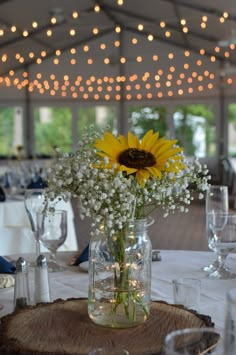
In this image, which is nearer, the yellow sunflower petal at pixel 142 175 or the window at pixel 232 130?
the yellow sunflower petal at pixel 142 175

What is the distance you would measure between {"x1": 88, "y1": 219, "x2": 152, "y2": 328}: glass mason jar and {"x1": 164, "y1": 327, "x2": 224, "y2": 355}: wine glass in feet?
0.76

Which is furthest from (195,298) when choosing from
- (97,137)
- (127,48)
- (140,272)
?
(127,48)

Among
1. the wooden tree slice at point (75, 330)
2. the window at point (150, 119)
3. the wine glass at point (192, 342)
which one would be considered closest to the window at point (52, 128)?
A: the window at point (150, 119)

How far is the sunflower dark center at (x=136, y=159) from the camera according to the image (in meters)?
1.29

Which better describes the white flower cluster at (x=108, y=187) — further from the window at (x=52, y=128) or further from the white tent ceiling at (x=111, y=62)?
the window at (x=52, y=128)

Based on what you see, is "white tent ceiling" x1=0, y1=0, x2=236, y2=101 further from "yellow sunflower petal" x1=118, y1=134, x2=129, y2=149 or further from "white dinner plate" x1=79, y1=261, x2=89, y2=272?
"yellow sunflower petal" x1=118, y1=134, x2=129, y2=149

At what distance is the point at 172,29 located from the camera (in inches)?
497

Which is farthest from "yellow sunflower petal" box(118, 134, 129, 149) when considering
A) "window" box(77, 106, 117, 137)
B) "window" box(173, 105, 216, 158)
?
"window" box(77, 106, 117, 137)

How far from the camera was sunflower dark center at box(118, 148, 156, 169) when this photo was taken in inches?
A: 50.7

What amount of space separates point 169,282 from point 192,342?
879mm

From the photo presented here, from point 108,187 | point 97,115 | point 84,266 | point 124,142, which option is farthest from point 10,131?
point 108,187

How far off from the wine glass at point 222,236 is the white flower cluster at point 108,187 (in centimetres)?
58

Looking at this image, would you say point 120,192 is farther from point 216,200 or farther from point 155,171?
point 216,200

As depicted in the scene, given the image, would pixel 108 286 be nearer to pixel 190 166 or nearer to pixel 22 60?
pixel 190 166
